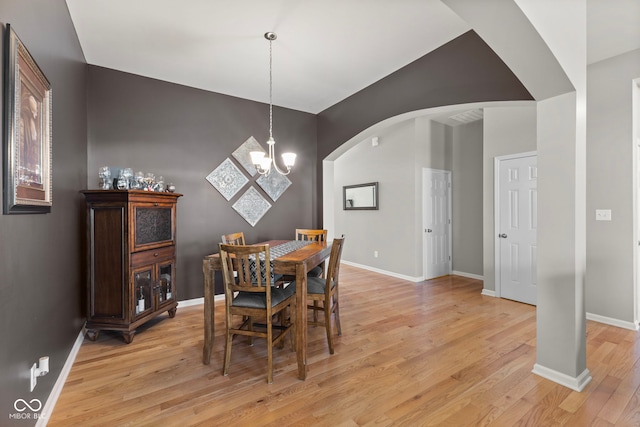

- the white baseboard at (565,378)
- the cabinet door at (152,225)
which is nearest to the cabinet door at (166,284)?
the cabinet door at (152,225)

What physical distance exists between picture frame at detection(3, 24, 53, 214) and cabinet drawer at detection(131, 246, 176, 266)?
1.08 metres

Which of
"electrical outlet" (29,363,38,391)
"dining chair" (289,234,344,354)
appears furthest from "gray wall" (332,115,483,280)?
"electrical outlet" (29,363,38,391)

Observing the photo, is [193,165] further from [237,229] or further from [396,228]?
[396,228]

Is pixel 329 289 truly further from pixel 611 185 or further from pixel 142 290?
pixel 611 185

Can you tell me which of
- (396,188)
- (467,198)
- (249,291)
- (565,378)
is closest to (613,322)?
(565,378)

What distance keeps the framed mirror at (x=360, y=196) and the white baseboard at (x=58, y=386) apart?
4.64 metres

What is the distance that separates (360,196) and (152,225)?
4033mm

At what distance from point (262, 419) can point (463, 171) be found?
16.5ft

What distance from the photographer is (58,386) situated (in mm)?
1936

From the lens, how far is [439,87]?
9.60 ft

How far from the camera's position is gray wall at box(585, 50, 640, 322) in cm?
292

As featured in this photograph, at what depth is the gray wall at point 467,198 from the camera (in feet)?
16.4

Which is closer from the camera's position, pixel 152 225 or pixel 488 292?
pixel 152 225

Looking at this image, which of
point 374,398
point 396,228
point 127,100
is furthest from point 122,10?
point 396,228
